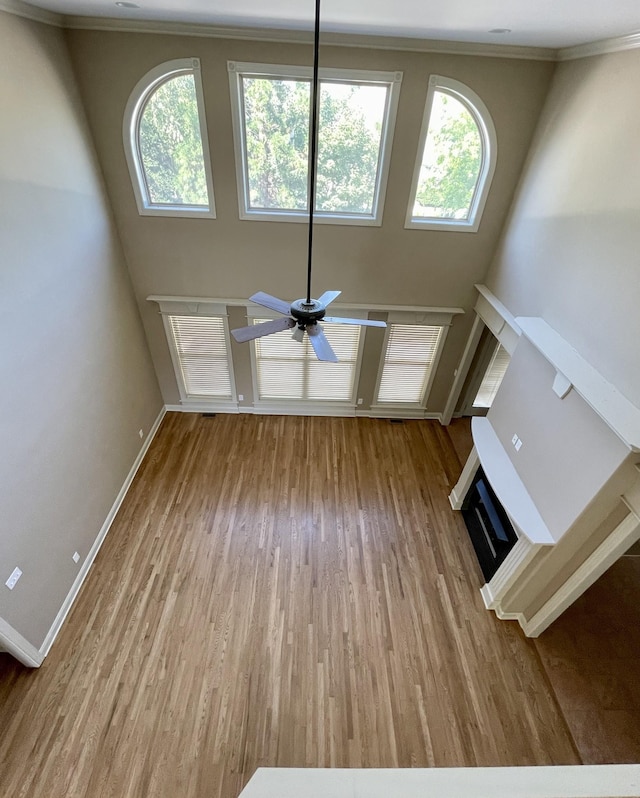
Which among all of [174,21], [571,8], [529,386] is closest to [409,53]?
[571,8]

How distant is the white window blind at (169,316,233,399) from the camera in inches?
236

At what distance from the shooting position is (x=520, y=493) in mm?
3855

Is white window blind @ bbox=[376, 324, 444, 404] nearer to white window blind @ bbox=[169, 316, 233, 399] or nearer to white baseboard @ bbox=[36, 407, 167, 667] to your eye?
white window blind @ bbox=[169, 316, 233, 399]

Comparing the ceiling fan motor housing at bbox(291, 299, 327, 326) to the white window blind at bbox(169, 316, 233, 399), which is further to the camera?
the white window blind at bbox(169, 316, 233, 399)

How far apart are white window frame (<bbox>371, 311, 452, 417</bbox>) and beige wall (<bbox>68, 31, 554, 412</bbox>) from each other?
0.55 ft

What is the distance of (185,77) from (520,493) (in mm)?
5827

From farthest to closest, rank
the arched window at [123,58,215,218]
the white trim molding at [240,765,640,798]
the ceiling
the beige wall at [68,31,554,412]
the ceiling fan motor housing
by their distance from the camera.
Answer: the arched window at [123,58,215,218] → the beige wall at [68,31,554,412] → the ceiling → the ceiling fan motor housing → the white trim molding at [240,765,640,798]

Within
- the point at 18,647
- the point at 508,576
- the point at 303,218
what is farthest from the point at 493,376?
the point at 18,647

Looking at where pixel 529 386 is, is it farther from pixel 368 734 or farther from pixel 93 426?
pixel 93 426

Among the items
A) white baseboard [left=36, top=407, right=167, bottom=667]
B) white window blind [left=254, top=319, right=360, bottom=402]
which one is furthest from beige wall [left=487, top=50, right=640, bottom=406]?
white baseboard [left=36, top=407, right=167, bottom=667]

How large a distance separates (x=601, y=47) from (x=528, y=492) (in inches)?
165

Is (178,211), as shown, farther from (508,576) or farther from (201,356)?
(508,576)

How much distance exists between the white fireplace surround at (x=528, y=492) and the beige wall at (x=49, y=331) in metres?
4.57

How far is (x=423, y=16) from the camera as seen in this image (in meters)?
3.25
